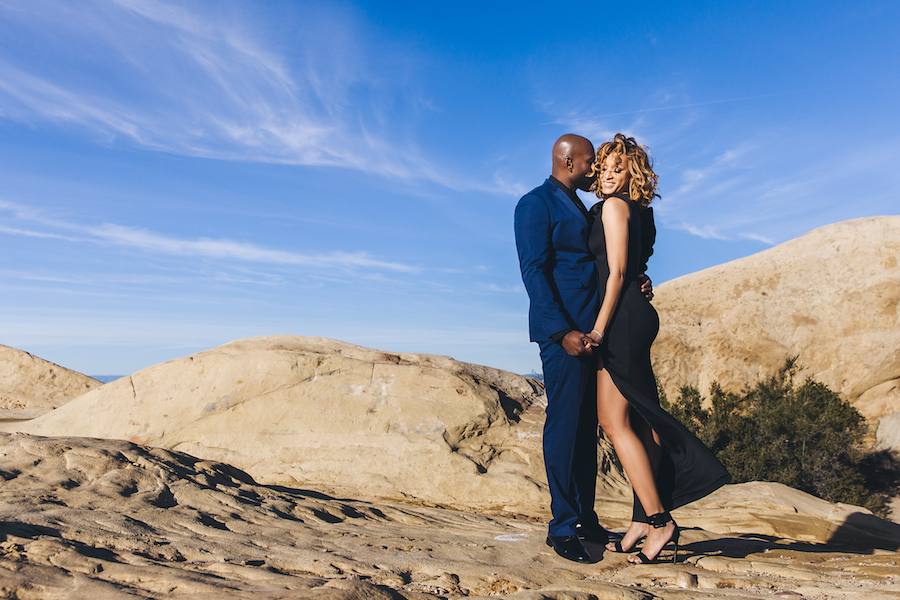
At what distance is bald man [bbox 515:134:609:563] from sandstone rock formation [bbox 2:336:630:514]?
2.04 metres

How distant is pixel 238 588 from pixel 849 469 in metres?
11.5

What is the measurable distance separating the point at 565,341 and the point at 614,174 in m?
1.01

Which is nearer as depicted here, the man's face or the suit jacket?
the suit jacket

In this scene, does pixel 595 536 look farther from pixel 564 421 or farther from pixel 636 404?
pixel 636 404

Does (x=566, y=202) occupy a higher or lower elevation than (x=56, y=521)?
higher

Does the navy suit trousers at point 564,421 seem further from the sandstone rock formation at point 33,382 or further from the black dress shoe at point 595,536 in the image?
the sandstone rock formation at point 33,382

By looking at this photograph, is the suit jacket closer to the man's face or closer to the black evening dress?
A: the black evening dress

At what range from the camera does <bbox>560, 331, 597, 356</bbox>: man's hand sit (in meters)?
2.98

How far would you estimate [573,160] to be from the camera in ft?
11.3

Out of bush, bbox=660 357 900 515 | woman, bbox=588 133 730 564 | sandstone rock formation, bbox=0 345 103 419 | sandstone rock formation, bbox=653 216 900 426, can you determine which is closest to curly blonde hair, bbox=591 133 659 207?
woman, bbox=588 133 730 564

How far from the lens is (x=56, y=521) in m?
2.59

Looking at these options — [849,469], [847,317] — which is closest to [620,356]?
[849,469]

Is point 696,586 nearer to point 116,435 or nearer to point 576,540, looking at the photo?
point 576,540

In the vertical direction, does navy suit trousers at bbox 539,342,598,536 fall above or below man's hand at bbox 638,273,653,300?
below
